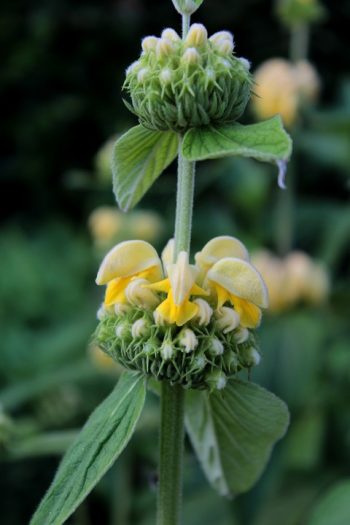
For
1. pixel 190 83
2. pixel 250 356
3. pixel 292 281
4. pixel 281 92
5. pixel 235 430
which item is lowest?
pixel 292 281

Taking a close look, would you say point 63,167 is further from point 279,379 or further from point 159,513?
point 159,513

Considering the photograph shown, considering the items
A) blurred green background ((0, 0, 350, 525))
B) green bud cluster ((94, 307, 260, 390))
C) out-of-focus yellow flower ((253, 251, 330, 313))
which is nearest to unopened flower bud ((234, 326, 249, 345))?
green bud cluster ((94, 307, 260, 390))

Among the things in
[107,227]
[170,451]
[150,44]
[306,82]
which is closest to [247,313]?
[170,451]

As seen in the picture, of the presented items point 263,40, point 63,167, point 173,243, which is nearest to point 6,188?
point 63,167

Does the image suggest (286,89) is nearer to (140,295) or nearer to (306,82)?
(306,82)

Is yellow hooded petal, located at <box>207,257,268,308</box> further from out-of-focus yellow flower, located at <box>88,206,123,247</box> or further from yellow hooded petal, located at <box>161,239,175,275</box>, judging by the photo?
out-of-focus yellow flower, located at <box>88,206,123,247</box>
